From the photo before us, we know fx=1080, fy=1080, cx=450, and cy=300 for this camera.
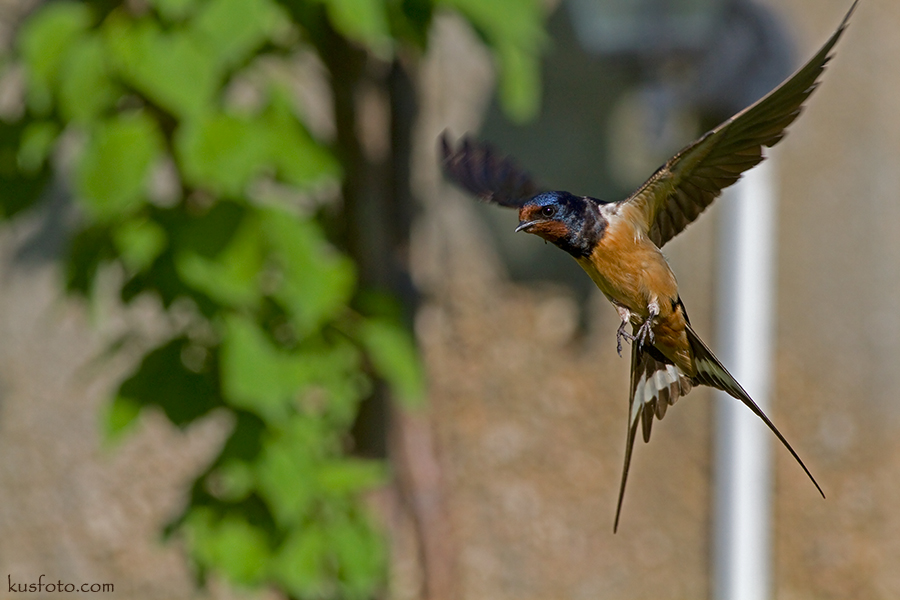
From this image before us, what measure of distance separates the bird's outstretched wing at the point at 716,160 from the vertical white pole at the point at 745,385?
2.06 metres

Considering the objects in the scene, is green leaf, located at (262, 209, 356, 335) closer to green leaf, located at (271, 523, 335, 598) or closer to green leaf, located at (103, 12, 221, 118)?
green leaf, located at (103, 12, 221, 118)

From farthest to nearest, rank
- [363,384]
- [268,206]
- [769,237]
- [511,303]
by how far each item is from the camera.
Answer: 1. [511,303]
2. [769,237]
3. [363,384]
4. [268,206]

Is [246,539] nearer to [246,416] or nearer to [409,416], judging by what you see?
[246,416]

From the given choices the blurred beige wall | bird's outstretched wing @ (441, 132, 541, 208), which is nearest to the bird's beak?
bird's outstretched wing @ (441, 132, 541, 208)

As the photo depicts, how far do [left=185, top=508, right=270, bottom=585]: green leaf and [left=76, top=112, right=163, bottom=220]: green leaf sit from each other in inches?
26.0

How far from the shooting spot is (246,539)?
2.17m

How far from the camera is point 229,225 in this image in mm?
2016

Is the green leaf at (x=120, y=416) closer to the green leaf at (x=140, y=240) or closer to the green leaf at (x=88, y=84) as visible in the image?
the green leaf at (x=140, y=240)

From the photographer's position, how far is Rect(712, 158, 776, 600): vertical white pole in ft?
11.0

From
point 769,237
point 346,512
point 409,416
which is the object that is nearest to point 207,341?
point 346,512

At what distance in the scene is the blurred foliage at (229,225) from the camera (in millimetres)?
1949

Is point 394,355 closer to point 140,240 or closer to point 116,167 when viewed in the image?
point 140,240

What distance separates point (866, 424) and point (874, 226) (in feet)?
Result: 2.16

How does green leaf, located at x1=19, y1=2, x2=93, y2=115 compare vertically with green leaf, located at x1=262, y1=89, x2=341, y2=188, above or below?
above
